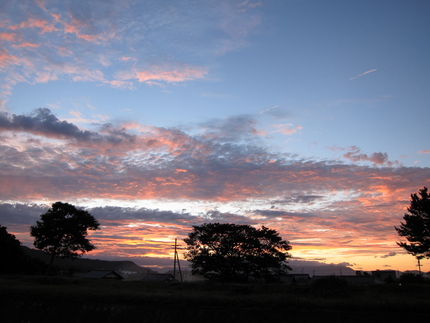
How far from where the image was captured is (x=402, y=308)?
20141 millimetres

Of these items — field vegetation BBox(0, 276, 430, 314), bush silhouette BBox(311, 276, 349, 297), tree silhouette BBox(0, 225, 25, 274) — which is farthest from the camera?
tree silhouette BBox(0, 225, 25, 274)

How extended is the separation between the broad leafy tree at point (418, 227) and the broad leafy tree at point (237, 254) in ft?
57.6

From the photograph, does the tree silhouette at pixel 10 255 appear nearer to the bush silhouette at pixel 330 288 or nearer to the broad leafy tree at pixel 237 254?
the broad leafy tree at pixel 237 254

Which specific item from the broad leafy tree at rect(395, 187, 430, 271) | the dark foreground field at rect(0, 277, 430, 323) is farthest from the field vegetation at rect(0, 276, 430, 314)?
the broad leafy tree at rect(395, 187, 430, 271)

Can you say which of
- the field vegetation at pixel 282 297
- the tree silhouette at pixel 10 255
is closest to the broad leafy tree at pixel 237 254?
the field vegetation at pixel 282 297

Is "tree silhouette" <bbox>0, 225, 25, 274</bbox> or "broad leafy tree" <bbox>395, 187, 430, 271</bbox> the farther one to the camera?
"tree silhouette" <bbox>0, 225, 25, 274</bbox>

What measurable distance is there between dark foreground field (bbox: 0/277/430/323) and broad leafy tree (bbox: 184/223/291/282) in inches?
767

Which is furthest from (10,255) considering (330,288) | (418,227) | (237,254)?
(418,227)

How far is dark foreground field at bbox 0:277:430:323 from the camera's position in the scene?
20.2 meters

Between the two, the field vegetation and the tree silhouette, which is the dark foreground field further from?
the tree silhouette

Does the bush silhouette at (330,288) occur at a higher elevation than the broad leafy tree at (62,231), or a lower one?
lower

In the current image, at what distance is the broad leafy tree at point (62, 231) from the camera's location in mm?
47344

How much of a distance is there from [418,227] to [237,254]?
26138 mm

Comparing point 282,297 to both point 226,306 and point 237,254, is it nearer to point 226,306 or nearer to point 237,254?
point 226,306
